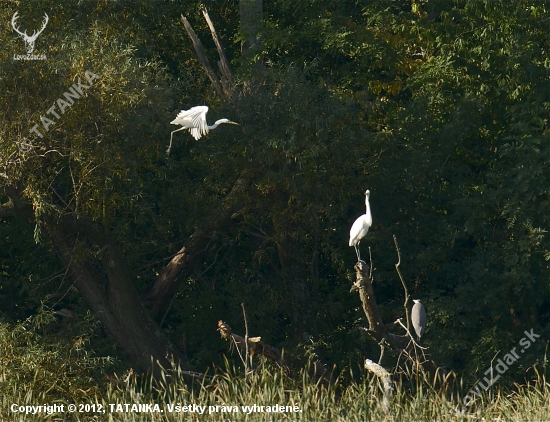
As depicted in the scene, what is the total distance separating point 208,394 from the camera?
10516mm

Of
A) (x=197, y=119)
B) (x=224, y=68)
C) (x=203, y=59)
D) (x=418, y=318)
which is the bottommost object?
(x=418, y=318)

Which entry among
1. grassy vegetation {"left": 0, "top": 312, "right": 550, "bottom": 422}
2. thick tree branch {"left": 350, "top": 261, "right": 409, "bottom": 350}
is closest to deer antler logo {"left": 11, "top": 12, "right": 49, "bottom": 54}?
grassy vegetation {"left": 0, "top": 312, "right": 550, "bottom": 422}

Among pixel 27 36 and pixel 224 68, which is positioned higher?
pixel 27 36

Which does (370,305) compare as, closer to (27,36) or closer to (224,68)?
(224,68)

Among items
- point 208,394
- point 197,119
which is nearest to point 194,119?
point 197,119

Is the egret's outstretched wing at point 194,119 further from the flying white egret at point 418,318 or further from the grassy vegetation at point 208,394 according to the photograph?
the flying white egret at point 418,318

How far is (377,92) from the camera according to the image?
1540cm

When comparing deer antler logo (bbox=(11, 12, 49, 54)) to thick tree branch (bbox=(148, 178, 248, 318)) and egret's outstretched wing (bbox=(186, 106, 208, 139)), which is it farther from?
thick tree branch (bbox=(148, 178, 248, 318))

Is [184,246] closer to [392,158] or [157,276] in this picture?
[157,276]

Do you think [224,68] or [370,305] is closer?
[370,305]

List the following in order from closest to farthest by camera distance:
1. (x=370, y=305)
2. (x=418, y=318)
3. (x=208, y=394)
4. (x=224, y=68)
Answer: (x=208, y=394) < (x=370, y=305) < (x=418, y=318) < (x=224, y=68)

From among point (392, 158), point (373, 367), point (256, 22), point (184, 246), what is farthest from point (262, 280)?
point (373, 367)

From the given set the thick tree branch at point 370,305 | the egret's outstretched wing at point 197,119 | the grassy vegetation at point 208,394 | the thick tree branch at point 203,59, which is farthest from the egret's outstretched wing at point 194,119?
the thick tree branch at point 203,59

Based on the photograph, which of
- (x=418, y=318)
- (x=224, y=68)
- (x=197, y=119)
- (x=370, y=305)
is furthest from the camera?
(x=224, y=68)
